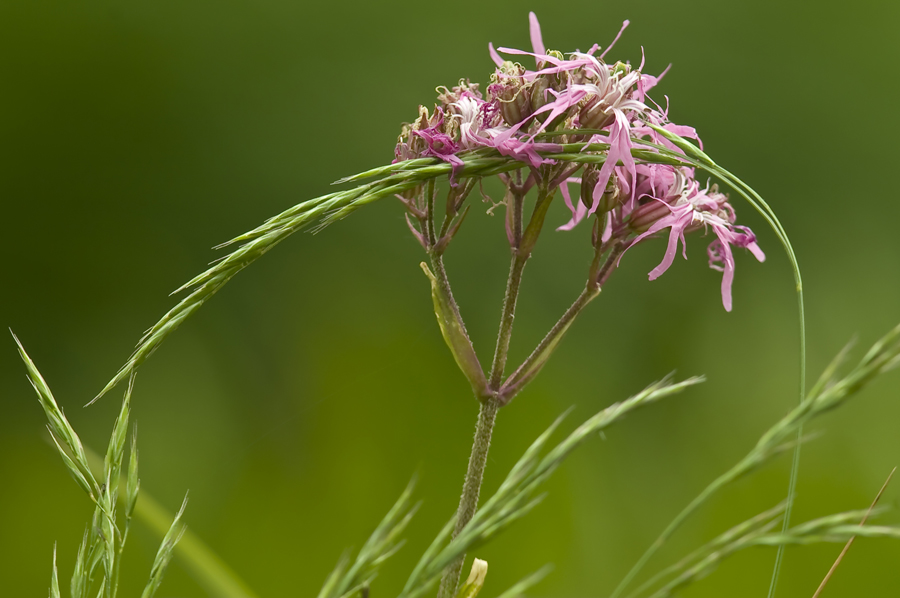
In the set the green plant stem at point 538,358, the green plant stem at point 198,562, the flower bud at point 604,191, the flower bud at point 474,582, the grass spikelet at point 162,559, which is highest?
the flower bud at point 604,191

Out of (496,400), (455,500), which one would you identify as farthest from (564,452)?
(455,500)

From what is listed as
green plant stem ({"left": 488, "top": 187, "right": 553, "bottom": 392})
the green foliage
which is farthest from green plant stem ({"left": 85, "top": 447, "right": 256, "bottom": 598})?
green plant stem ({"left": 488, "top": 187, "right": 553, "bottom": 392})

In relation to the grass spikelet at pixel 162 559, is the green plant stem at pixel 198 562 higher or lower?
lower

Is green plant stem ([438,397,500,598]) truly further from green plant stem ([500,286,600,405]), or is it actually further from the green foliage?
the green foliage

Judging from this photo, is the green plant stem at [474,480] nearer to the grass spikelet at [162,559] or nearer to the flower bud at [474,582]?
the flower bud at [474,582]

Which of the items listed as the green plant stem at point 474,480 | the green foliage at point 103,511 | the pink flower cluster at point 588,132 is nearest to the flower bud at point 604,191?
the pink flower cluster at point 588,132

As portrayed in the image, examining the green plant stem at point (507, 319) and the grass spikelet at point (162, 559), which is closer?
the grass spikelet at point (162, 559)

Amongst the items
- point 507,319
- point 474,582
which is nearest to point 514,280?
point 507,319
